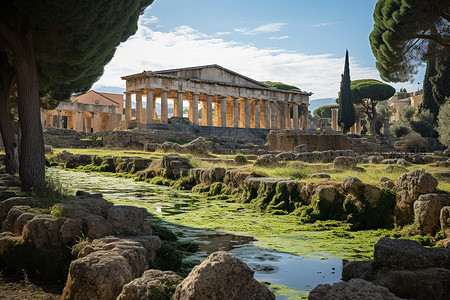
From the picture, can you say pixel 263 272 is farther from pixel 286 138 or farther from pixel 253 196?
pixel 286 138

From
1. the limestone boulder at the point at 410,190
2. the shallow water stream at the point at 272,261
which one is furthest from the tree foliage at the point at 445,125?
the shallow water stream at the point at 272,261

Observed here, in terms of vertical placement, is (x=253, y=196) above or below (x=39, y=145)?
below

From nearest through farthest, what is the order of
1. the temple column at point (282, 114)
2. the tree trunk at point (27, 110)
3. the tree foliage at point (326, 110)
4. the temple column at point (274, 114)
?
1. the tree trunk at point (27, 110)
2. the temple column at point (274, 114)
3. the temple column at point (282, 114)
4. the tree foliage at point (326, 110)

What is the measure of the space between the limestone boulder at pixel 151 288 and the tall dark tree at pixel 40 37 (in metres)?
5.65

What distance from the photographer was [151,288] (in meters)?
3.28

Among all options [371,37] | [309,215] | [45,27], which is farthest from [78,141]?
[309,215]

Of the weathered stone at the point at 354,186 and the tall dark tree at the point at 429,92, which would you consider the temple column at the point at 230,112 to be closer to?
the tall dark tree at the point at 429,92

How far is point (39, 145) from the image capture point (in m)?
8.45

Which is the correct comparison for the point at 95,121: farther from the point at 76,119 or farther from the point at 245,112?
the point at 245,112

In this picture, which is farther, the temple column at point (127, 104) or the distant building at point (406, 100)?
the distant building at point (406, 100)

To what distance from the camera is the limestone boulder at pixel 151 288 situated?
3244 millimetres

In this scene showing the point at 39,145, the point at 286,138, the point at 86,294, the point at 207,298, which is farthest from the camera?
the point at 286,138

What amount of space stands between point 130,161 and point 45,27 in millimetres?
9914

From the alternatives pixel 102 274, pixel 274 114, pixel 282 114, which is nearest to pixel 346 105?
pixel 282 114
